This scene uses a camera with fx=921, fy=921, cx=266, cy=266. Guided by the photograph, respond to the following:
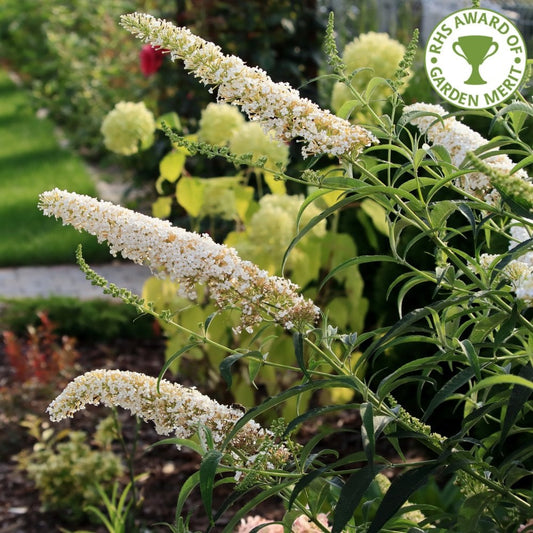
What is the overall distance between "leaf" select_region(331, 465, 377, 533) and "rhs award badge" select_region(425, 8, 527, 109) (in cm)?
77

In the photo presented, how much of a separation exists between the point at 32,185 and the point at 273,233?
5.35 m

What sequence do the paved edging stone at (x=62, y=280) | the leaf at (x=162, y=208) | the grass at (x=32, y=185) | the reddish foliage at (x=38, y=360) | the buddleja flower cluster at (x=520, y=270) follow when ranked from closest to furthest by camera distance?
the buddleja flower cluster at (x=520, y=270) → the leaf at (x=162, y=208) → the reddish foliage at (x=38, y=360) → the paved edging stone at (x=62, y=280) → the grass at (x=32, y=185)

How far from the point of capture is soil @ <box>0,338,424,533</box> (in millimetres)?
3346

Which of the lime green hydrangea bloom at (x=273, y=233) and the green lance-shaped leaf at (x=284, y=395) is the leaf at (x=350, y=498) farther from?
the lime green hydrangea bloom at (x=273, y=233)

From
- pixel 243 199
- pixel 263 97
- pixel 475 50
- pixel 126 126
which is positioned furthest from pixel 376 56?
pixel 263 97

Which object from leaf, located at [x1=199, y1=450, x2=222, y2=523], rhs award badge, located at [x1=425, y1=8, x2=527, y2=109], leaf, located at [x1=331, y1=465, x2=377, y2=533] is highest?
rhs award badge, located at [x1=425, y1=8, x2=527, y2=109]

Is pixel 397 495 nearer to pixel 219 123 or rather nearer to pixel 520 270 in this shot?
pixel 520 270

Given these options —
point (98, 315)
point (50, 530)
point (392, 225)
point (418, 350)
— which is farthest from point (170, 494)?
point (392, 225)

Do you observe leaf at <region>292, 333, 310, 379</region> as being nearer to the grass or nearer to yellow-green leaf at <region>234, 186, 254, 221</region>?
yellow-green leaf at <region>234, 186, 254, 221</region>

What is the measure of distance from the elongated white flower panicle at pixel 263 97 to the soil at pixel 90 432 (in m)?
1.95

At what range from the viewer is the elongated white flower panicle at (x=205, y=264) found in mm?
1449

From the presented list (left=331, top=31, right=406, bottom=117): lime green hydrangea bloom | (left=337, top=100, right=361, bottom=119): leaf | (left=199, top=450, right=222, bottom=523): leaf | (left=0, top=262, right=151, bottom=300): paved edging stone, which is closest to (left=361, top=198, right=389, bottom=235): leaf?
(left=331, top=31, right=406, bottom=117): lime green hydrangea bloom

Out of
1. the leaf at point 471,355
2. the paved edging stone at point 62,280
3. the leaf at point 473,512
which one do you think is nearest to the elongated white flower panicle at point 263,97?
the leaf at point 471,355

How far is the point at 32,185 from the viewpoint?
26.8ft
